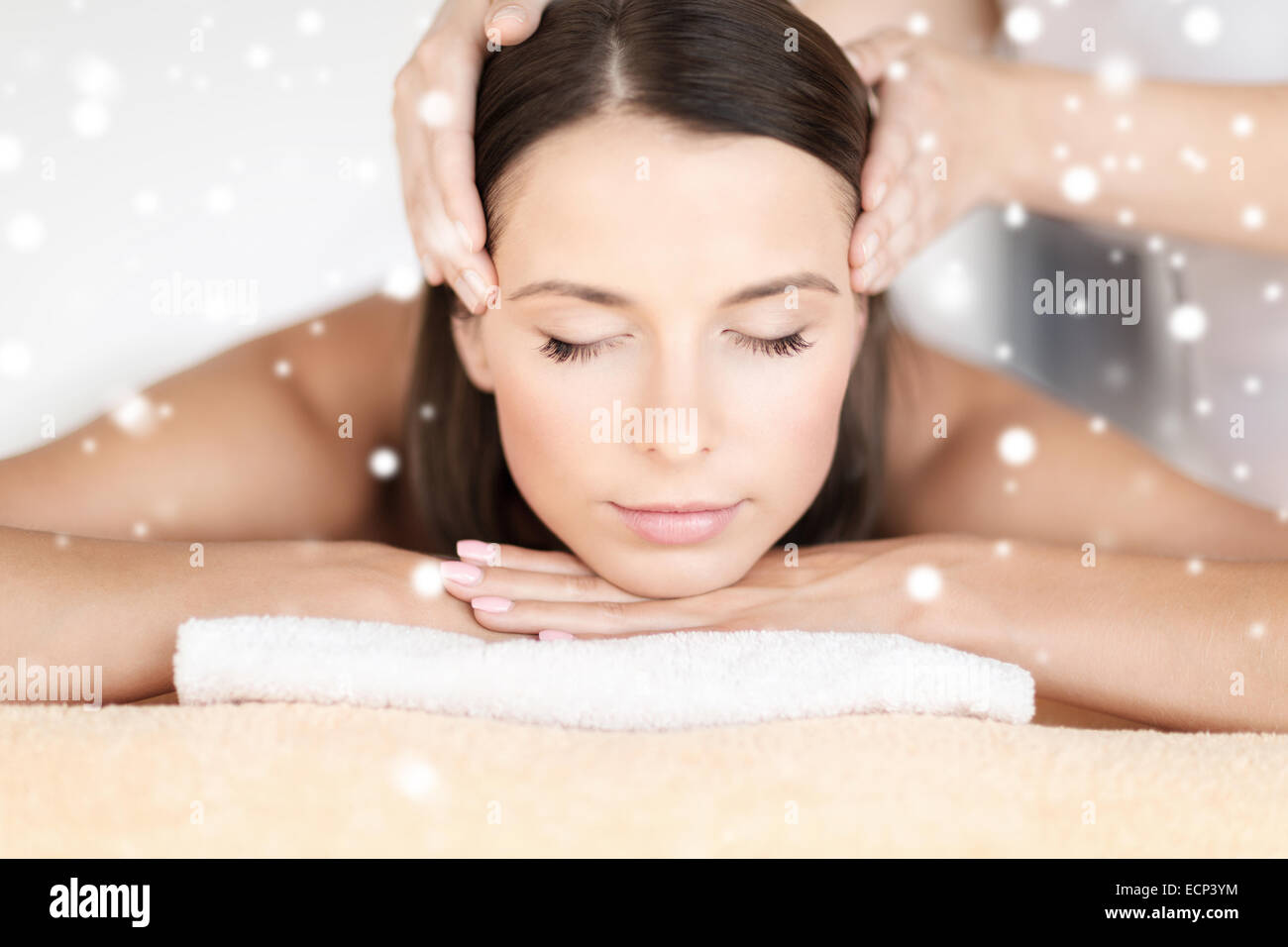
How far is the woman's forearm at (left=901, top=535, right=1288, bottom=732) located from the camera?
959mm

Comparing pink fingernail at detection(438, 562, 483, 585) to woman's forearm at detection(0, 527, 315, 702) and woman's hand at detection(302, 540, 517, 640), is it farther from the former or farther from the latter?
woman's forearm at detection(0, 527, 315, 702)

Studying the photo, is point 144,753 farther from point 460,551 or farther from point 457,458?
point 457,458

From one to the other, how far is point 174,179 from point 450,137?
4.49ft

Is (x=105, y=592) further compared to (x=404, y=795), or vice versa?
(x=105, y=592)

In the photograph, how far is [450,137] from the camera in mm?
1100

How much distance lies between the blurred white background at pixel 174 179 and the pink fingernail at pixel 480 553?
1216 mm

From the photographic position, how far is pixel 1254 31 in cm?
172

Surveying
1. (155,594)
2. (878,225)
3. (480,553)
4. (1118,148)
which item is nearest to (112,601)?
(155,594)

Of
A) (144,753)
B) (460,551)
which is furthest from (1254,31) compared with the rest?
(144,753)

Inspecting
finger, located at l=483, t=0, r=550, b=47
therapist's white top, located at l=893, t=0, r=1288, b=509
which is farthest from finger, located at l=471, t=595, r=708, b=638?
therapist's white top, located at l=893, t=0, r=1288, b=509

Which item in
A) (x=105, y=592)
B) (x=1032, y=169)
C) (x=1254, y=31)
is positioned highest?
(x=1254, y=31)
